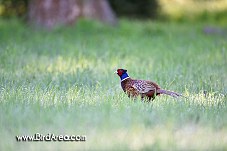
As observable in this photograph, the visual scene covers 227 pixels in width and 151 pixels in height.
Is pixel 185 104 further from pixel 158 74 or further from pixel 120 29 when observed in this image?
pixel 120 29

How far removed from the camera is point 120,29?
51.1ft

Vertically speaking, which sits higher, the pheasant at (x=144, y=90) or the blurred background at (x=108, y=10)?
the blurred background at (x=108, y=10)

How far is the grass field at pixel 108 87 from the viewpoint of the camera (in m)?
5.47

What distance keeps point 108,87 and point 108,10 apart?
8009 mm

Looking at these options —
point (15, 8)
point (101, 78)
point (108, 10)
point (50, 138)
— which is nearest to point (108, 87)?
point (101, 78)

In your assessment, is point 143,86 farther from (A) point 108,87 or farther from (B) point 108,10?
(B) point 108,10

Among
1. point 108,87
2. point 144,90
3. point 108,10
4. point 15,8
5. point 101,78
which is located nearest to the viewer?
point 144,90

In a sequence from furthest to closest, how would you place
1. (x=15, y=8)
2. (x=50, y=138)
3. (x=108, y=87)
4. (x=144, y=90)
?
(x=15, y=8), (x=108, y=87), (x=144, y=90), (x=50, y=138)

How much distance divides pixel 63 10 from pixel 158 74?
6.62m

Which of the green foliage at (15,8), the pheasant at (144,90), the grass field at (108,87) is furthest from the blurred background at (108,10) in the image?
the pheasant at (144,90)

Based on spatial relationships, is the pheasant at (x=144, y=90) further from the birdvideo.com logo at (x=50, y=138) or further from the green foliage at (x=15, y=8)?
the green foliage at (x=15, y=8)

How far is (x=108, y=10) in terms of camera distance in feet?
53.2

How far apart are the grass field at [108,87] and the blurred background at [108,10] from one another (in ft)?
1.85

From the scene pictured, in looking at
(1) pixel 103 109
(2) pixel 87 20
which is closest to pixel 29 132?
(1) pixel 103 109
